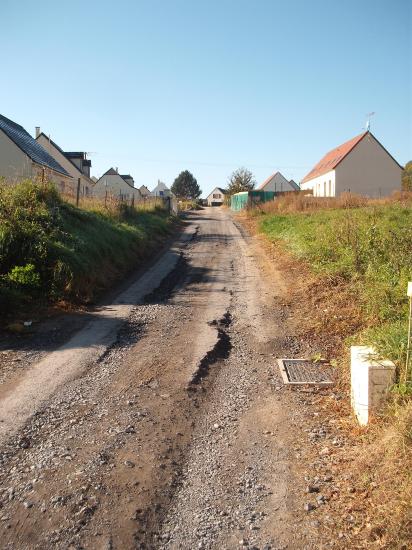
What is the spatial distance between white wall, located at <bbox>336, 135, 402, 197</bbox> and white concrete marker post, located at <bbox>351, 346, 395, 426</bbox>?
43.0 metres

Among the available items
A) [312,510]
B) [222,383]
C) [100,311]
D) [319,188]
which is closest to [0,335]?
[100,311]

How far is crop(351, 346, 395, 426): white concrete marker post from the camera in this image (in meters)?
4.55

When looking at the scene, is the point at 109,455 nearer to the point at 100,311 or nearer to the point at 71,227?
the point at 100,311

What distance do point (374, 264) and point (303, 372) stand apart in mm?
4215

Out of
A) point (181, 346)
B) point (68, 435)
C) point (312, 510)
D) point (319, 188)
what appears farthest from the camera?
point (319, 188)

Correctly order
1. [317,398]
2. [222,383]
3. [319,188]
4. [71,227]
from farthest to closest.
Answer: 1. [319,188]
2. [71,227]
3. [222,383]
4. [317,398]

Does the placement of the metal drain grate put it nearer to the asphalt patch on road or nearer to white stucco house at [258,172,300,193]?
the asphalt patch on road

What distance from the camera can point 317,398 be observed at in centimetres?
562

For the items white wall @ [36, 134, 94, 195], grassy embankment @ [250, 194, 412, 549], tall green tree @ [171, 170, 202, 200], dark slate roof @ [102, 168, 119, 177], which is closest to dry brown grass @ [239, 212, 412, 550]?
grassy embankment @ [250, 194, 412, 549]

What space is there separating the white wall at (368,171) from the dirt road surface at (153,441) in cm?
4015

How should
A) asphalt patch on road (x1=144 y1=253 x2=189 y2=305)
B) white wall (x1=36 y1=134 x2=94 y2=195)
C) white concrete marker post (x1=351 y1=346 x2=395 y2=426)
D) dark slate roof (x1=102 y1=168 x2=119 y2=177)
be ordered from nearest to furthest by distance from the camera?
white concrete marker post (x1=351 y1=346 x2=395 y2=426) → asphalt patch on road (x1=144 y1=253 x2=189 y2=305) → white wall (x1=36 y1=134 x2=94 y2=195) → dark slate roof (x1=102 y1=168 x2=119 y2=177)

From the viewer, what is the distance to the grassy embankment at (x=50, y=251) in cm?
1000

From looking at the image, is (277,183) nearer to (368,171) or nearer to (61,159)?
(368,171)

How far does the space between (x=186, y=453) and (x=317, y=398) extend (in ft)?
6.13
